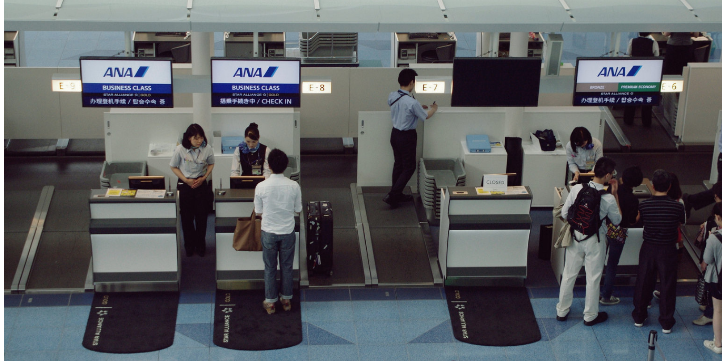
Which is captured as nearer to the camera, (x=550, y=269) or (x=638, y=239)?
(x=638, y=239)

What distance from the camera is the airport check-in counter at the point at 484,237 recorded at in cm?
793

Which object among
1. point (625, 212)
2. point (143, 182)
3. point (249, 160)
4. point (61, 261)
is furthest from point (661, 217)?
point (61, 261)

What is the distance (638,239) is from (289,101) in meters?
3.66

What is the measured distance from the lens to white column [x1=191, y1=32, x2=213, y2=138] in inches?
370

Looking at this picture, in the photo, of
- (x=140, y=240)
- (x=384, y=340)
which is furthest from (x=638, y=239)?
(x=140, y=240)

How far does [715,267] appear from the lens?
684cm

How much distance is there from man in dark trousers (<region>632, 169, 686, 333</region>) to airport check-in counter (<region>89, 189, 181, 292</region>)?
424 centimetres

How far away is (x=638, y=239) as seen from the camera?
26.2 feet

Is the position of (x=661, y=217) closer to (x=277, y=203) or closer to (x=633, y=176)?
(x=633, y=176)

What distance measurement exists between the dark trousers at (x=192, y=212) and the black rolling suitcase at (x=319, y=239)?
1.15 m

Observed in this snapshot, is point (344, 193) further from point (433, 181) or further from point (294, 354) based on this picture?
point (294, 354)

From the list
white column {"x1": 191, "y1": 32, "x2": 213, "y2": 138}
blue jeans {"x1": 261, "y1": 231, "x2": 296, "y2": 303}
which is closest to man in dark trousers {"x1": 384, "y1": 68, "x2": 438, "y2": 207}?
white column {"x1": 191, "y1": 32, "x2": 213, "y2": 138}

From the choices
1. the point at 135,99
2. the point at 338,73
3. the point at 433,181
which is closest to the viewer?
the point at 135,99

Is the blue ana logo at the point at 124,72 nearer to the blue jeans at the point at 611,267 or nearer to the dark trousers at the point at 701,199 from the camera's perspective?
the blue jeans at the point at 611,267
